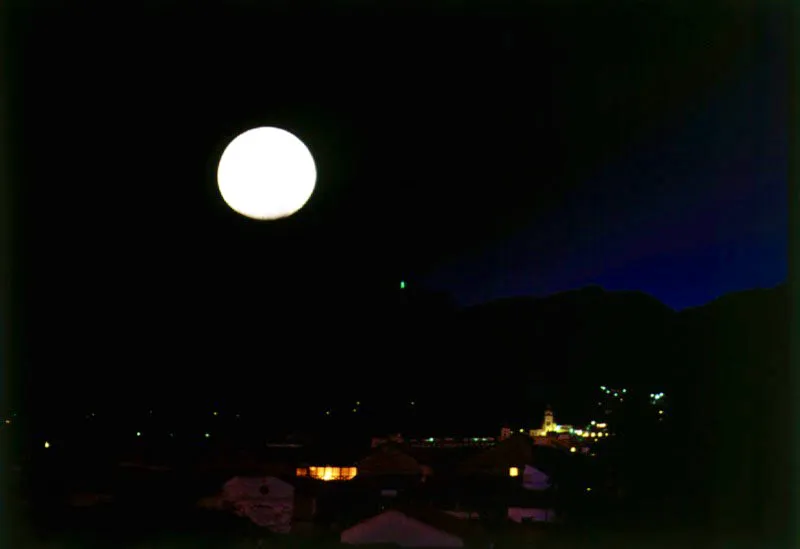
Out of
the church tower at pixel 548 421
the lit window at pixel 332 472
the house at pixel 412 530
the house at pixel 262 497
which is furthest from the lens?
the church tower at pixel 548 421

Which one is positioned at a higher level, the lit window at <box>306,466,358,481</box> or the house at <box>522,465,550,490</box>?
Answer: the house at <box>522,465,550,490</box>

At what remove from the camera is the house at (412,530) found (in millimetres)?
5289

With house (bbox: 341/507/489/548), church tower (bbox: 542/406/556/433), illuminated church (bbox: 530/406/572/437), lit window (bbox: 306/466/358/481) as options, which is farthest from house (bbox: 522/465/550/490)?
church tower (bbox: 542/406/556/433)

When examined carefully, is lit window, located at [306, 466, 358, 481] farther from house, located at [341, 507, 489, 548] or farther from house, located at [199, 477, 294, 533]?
house, located at [341, 507, 489, 548]

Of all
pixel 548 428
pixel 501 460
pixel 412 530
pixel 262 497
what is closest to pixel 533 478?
pixel 501 460

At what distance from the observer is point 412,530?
5512 mm

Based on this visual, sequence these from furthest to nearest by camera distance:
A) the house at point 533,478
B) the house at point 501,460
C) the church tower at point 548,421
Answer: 1. the church tower at point 548,421
2. the house at point 501,460
3. the house at point 533,478

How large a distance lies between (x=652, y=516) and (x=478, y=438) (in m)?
13.5

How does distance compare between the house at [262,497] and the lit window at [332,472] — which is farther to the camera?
the lit window at [332,472]

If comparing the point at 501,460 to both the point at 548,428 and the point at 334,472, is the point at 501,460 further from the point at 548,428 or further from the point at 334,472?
the point at 548,428

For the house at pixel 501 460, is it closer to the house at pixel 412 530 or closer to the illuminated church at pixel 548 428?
the house at pixel 412 530

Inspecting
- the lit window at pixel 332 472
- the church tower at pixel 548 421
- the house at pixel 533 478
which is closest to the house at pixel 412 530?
the house at pixel 533 478

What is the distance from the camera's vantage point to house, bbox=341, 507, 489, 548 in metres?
5.29

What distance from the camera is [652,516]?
4.59m
